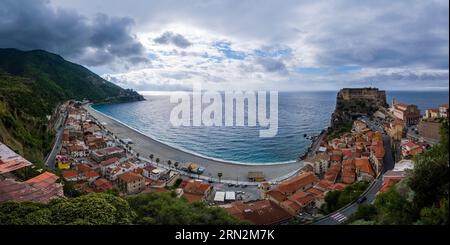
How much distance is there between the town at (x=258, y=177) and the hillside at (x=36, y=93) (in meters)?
1.67

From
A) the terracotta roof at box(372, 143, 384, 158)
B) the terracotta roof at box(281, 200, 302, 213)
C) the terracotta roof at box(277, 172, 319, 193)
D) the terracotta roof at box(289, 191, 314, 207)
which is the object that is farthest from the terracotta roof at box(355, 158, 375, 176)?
the terracotta roof at box(281, 200, 302, 213)

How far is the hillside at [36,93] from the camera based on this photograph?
56.7 ft

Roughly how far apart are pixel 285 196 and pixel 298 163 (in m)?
8.47

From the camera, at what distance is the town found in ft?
31.9

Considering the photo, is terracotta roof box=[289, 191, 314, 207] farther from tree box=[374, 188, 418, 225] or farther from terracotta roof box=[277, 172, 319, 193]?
tree box=[374, 188, 418, 225]

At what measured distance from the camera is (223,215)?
6.96 meters

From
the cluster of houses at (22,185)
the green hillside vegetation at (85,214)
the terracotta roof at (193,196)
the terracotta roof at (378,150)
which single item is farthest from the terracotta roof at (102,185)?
the terracotta roof at (378,150)

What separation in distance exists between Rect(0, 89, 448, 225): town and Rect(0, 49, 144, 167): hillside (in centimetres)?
167

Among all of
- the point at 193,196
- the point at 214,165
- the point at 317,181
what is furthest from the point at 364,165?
the point at 214,165

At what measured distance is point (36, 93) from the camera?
106ft

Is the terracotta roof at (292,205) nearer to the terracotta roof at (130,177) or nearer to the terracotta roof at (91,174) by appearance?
the terracotta roof at (130,177)

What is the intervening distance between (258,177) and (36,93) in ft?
85.7

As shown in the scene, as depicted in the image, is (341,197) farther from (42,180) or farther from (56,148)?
(56,148)
